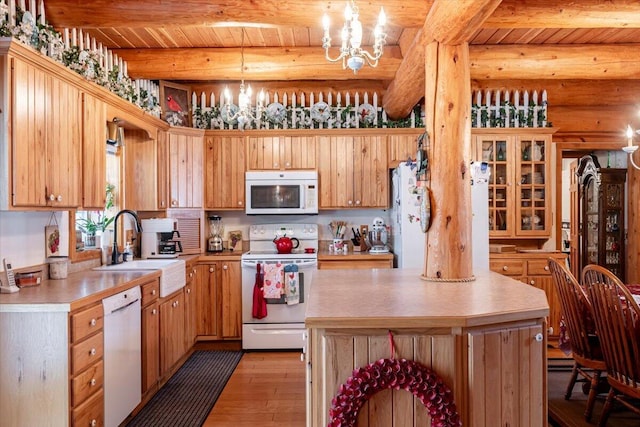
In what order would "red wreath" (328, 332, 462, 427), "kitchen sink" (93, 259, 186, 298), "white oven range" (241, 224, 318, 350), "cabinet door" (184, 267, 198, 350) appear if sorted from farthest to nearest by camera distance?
"white oven range" (241, 224, 318, 350) → "cabinet door" (184, 267, 198, 350) → "kitchen sink" (93, 259, 186, 298) → "red wreath" (328, 332, 462, 427)

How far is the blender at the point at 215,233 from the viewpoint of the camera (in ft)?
15.6

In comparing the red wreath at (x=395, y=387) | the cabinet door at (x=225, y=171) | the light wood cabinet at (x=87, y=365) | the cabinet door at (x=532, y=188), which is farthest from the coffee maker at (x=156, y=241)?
the cabinet door at (x=532, y=188)

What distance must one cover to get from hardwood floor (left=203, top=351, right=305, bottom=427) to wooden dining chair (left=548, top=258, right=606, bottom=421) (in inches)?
72.0

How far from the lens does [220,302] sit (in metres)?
4.37

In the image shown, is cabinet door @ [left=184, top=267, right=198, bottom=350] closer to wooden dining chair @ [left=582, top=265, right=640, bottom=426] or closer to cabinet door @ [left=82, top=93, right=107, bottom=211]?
cabinet door @ [left=82, top=93, right=107, bottom=211]

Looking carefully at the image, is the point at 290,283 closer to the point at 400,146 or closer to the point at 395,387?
the point at 400,146

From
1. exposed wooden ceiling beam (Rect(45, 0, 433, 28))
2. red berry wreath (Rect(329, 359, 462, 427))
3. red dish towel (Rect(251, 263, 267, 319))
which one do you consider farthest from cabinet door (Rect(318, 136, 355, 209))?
red berry wreath (Rect(329, 359, 462, 427))

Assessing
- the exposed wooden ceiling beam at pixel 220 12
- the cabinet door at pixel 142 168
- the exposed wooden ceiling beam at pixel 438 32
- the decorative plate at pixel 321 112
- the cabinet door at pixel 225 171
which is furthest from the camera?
the decorative plate at pixel 321 112

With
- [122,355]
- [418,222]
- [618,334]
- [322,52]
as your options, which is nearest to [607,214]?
[418,222]

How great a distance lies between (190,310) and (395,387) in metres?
2.80

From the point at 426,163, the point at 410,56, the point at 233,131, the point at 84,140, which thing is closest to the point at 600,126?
the point at 410,56

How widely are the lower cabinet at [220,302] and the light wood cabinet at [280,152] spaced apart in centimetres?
107

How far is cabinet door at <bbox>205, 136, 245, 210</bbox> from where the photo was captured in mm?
4652

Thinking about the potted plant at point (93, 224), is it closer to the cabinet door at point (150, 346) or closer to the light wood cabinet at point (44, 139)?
the light wood cabinet at point (44, 139)
